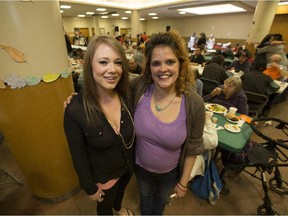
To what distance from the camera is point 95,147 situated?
978 millimetres

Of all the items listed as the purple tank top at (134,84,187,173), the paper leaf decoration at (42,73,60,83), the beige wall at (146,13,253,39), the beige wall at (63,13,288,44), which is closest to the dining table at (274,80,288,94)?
the purple tank top at (134,84,187,173)

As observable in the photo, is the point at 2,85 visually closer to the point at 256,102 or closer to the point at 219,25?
the point at 256,102

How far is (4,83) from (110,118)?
803 millimetres

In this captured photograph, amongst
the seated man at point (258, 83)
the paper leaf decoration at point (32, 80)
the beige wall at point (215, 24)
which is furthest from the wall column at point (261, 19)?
the paper leaf decoration at point (32, 80)

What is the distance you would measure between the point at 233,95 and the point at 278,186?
3.96 ft

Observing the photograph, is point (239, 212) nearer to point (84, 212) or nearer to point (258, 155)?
point (258, 155)

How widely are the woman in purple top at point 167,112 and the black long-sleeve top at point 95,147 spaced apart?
12cm

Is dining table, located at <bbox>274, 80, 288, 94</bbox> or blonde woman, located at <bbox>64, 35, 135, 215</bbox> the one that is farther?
dining table, located at <bbox>274, 80, 288, 94</bbox>

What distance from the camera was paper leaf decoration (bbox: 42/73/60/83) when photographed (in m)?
1.23

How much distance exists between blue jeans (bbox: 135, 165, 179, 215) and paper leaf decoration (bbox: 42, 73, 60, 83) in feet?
3.13

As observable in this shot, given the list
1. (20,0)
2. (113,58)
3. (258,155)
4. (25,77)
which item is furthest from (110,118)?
(258,155)

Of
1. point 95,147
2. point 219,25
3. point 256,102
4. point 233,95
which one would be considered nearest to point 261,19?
point 256,102

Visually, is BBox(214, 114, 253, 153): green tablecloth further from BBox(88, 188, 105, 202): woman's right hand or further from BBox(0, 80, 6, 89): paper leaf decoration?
BBox(0, 80, 6, 89): paper leaf decoration

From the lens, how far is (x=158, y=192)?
1363 mm
